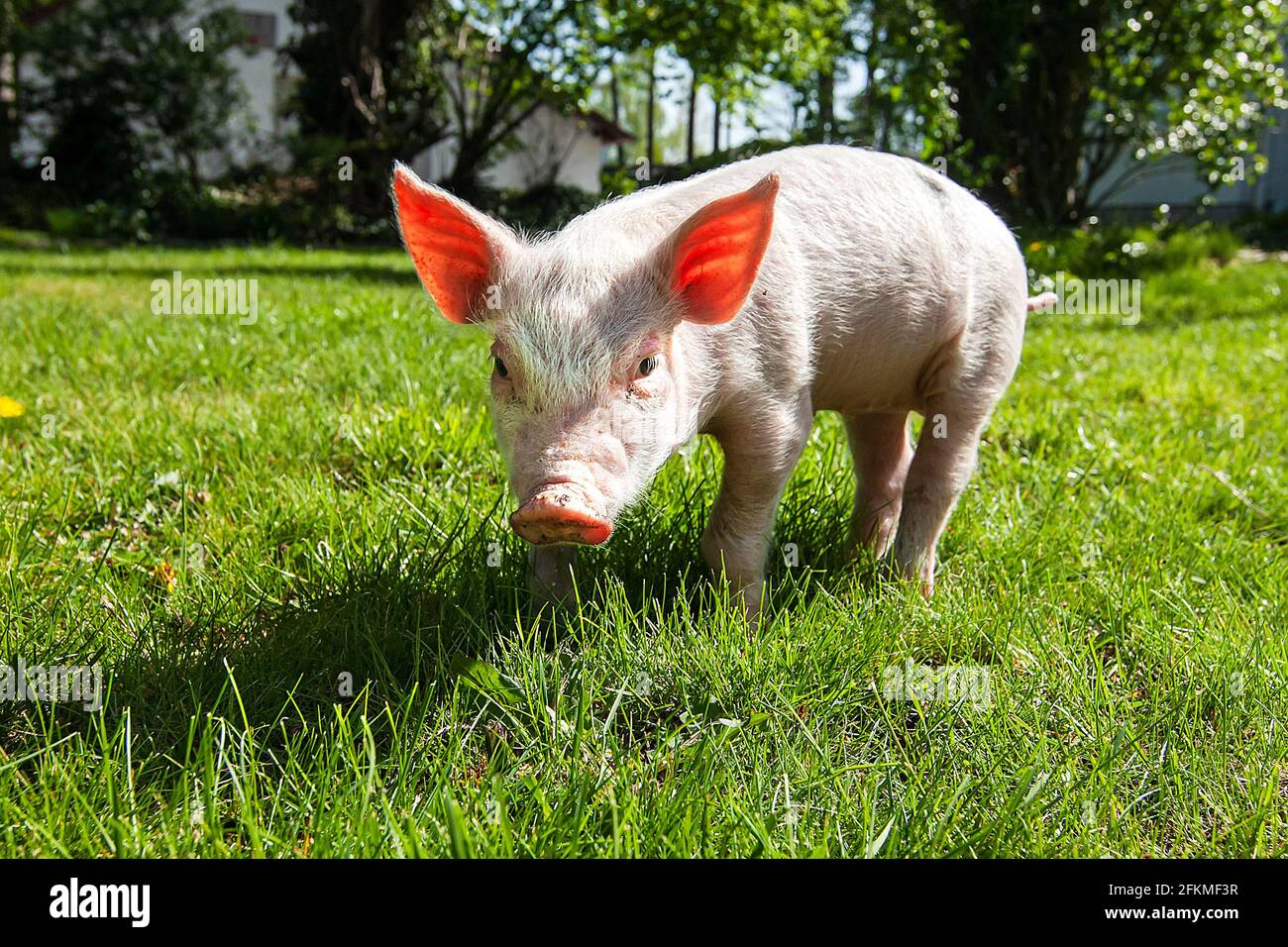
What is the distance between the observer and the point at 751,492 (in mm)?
2734

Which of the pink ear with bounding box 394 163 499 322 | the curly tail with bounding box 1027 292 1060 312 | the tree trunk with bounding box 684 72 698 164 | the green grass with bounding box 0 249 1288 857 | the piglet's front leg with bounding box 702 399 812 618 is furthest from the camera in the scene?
the tree trunk with bounding box 684 72 698 164

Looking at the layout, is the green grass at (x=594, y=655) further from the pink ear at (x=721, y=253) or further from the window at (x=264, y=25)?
the window at (x=264, y=25)

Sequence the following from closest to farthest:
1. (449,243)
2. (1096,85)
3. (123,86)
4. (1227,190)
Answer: (449,243), (1096,85), (123,86), (1227,190)

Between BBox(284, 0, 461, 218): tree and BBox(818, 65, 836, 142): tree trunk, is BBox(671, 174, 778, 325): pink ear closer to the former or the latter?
BBox(818, 65, 836, 142): tree trunk

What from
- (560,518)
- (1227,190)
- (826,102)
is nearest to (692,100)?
(826,102)

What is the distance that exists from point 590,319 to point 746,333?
0.50 m

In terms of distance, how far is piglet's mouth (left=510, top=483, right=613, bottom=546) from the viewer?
6.86 feet

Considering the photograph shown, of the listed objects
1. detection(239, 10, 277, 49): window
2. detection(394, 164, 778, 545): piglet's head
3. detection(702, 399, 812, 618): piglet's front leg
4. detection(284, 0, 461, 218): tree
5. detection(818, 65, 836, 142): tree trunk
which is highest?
detection(239, 10, 277, 49): window

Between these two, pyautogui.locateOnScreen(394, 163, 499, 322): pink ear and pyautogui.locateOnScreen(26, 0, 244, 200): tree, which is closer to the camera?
pyautogui.locateOnScreen(394, 163, 499, 322): pink ear

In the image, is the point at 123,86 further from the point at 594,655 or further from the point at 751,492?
the point at 594,655

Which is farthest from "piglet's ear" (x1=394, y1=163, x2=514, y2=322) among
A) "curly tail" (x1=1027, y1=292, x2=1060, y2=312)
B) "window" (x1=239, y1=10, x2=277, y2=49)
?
"window" (x1=239, y1=10, x2=277, y2=49)

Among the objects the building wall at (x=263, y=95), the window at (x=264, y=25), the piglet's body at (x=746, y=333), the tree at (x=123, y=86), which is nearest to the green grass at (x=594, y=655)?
the piglet's body at (x=746, y=333)

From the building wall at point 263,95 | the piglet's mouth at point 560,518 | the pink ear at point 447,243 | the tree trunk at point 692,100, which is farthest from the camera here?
the building wall at point 263,95

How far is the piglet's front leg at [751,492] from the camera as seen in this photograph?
8.86 feet
